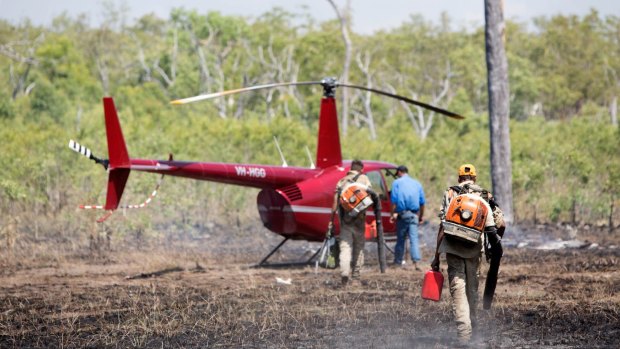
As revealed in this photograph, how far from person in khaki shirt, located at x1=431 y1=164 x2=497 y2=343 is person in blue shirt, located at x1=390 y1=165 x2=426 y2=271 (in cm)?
696

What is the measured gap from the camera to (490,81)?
22812 mm

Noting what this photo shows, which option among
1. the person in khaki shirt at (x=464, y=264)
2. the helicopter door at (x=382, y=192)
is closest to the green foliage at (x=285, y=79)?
the helicopter door at (x=382, y=192)

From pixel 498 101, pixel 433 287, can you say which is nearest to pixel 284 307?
pixel 433 287

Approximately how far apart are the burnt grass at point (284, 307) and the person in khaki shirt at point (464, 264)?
0.86 ft

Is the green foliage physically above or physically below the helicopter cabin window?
above

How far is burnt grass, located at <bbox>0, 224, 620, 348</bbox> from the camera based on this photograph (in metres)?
10.1

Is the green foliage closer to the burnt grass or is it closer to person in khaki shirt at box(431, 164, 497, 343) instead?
the burnt grass

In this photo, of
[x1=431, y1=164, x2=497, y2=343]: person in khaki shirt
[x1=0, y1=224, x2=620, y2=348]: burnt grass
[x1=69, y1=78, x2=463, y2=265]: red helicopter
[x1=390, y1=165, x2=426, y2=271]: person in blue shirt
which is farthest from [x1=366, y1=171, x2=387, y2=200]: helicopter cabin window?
[x1=431, y1=164, x2=497, y2=343]: person in khaki shirt

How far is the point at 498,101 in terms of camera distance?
22.8m

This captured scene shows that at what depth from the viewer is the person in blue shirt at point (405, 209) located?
1714 centimetres

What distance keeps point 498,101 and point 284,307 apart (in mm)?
11873

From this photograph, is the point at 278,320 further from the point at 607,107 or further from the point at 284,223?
the point at 607,107

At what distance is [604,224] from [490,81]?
412 cm

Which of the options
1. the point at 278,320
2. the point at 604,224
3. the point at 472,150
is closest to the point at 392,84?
the point at 472,150
